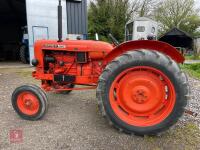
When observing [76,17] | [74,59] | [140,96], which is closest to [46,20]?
[76,17]

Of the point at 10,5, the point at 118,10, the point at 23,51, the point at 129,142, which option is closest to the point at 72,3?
the point at 23,51

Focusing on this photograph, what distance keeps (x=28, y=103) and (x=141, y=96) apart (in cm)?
173

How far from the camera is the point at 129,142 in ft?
9.58

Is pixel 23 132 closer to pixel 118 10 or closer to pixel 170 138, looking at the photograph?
pixel 170 138

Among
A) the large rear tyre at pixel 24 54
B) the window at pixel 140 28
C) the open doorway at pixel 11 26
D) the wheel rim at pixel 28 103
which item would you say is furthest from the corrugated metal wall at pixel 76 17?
the wheel rim at pixel 28 103

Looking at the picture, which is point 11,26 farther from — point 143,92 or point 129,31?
point 143,92

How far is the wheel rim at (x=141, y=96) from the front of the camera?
3.07 metres

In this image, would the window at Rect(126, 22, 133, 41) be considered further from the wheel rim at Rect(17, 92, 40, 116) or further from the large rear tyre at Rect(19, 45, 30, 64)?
the wheel rim at Rect(17, 92, 40, 116)

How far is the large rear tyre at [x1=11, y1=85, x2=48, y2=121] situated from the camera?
3.57 m

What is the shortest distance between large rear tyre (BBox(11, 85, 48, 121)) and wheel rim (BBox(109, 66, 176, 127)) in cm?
112

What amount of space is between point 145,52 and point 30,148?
1.83 meters

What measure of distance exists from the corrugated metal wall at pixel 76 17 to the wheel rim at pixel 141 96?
8480mm

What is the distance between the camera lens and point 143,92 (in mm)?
3117

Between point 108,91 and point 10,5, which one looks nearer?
point 108,91
